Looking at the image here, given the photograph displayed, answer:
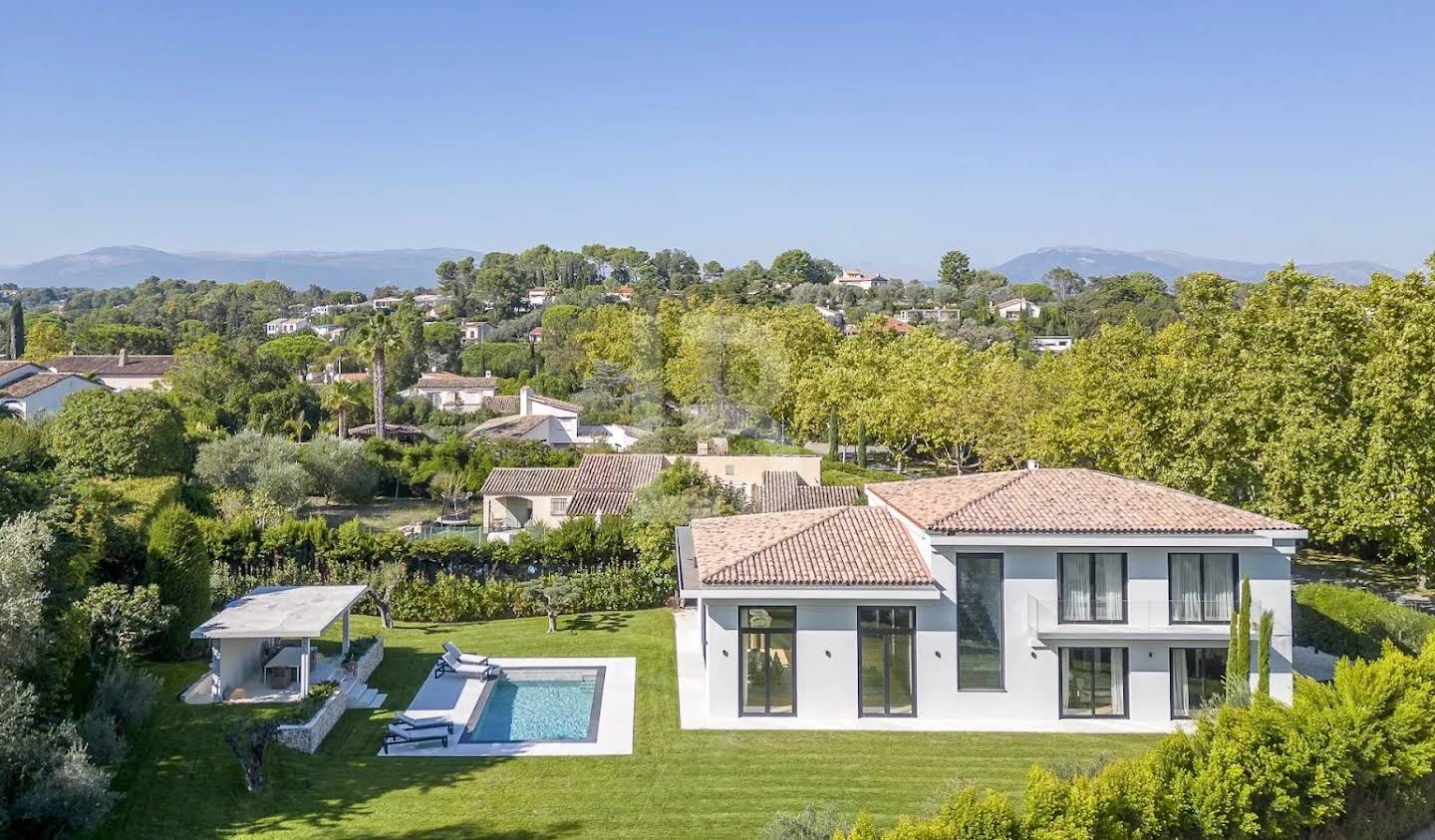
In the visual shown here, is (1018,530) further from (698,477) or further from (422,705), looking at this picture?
(698,477)

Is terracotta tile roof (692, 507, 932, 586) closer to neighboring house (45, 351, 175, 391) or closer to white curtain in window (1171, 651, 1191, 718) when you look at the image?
white curtain in window (1171, 651, 1191, 718)

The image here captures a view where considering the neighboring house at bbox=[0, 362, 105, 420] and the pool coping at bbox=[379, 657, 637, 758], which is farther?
the neighboring house at bbox=[0, 362, 105, 420]

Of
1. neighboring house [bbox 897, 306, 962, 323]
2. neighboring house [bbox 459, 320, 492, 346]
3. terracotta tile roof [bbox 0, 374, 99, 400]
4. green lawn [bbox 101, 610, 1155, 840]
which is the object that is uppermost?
neighboring house [bbox 897, 306, 962, 323]

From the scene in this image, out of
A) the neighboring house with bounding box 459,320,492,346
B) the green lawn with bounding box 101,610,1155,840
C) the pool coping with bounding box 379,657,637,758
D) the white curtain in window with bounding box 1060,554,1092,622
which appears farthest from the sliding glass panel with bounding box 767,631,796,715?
the neighboring house with bounding box 459,320,492,346

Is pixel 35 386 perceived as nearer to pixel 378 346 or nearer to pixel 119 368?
pixel 119 368

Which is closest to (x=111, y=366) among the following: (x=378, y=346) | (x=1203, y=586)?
(x=378, y=346)
